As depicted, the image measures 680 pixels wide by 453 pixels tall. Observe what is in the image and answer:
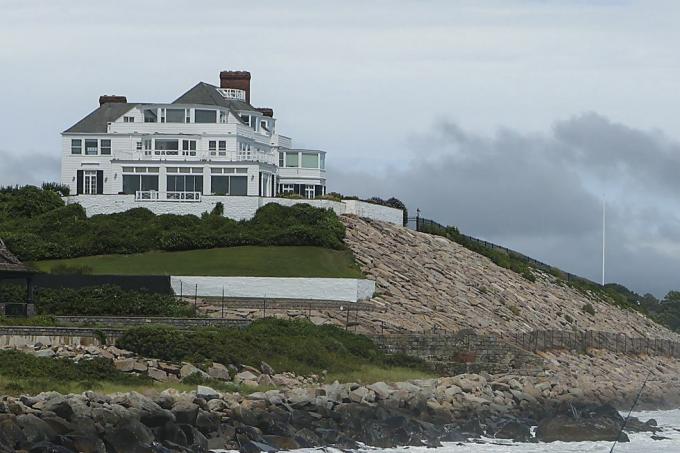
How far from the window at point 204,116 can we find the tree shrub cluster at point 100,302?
25887 mm

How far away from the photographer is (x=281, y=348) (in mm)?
53688

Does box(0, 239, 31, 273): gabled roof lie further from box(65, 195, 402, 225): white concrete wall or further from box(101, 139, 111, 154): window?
box(101, 139, 111, 154): window

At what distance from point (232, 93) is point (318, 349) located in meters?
42.7

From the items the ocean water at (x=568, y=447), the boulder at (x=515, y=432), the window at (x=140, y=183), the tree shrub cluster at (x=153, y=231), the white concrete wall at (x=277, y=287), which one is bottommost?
the ocean water at (x=568, y=447)

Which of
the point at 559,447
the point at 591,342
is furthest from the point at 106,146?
the point at 559,447

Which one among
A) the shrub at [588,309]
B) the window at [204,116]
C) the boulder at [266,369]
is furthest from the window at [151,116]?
the boulder at [266,369]

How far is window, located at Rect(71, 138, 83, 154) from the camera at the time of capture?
87875 mm

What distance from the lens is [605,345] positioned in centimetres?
7306

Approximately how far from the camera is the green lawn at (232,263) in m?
67.4

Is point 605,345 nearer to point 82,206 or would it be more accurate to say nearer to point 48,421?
point 82,206

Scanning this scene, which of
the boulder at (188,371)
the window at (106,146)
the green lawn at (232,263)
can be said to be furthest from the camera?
the window at (106,146)

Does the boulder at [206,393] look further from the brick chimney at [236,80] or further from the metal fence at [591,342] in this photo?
the brick chimney at [236,80]

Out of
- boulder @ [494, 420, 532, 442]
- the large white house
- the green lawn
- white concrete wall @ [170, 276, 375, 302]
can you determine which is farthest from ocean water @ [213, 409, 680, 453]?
the large white house

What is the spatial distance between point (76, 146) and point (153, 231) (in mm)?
17250
